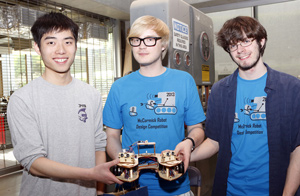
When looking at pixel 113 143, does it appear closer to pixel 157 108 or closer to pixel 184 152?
pixel 157 108

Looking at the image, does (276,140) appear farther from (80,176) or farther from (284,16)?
(284,16)

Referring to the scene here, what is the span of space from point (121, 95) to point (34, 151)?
543 millimetres

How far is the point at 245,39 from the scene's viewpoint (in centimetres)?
149

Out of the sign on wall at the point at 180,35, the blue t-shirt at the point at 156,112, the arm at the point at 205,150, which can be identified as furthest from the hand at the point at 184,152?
the sign on wall at the point at 180,35

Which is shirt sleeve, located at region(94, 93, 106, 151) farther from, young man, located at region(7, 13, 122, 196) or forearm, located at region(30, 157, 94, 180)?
forearm, located at region(30, 157, 94, 180)

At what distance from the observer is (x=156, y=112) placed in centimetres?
146

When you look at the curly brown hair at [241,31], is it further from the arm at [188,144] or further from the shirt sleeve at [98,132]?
the shirt sleeve at [98,132]

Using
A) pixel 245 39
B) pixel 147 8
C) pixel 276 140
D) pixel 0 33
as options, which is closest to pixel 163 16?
pixel 147 8

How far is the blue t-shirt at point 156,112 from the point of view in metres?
1.45

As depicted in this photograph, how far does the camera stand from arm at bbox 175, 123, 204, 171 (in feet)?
4.30

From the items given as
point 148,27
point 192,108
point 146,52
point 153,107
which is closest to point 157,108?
point 153,107

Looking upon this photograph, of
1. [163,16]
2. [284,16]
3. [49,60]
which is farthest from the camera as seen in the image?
[284,16]

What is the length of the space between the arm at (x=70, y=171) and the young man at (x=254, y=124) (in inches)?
24.4

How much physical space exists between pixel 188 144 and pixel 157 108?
0.25m
